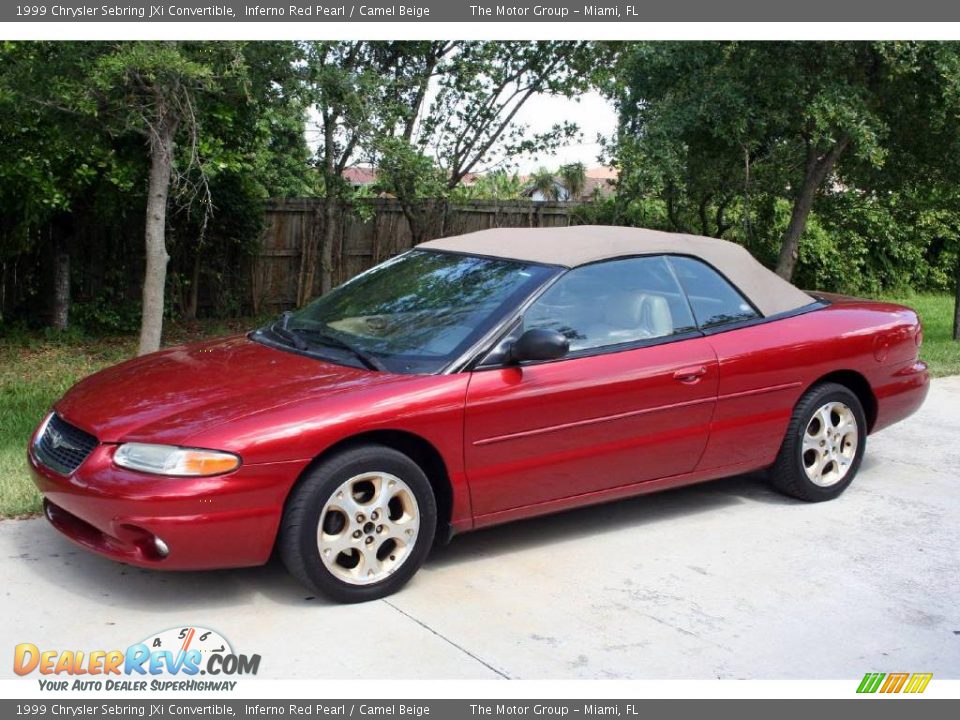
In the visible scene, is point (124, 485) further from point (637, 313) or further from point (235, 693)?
point (637, 313)

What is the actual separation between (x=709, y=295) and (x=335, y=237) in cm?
972

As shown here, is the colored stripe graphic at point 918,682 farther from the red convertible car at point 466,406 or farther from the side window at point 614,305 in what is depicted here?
the side window at point 614,305

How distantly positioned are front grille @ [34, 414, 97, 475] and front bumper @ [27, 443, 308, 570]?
0.11 m

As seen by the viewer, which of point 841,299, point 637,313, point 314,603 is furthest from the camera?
point 841,299

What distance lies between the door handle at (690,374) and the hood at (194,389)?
1459 millimetres

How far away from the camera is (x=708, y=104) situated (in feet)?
37.5

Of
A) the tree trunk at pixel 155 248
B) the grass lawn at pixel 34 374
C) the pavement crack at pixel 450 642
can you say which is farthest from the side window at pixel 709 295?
the tree trunk at pixel 155 248

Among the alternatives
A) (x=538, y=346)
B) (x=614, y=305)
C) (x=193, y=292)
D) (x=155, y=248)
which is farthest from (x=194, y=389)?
(x=193, y=292)

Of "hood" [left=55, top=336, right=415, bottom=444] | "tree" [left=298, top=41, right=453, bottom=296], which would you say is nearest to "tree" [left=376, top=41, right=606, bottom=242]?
"tree" [left=298, top=41, right=453, bottom=296]

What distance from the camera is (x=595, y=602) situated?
4941 mm

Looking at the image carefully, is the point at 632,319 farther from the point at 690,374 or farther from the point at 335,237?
the point at 335,237

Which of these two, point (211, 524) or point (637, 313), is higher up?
point (637, 313)
